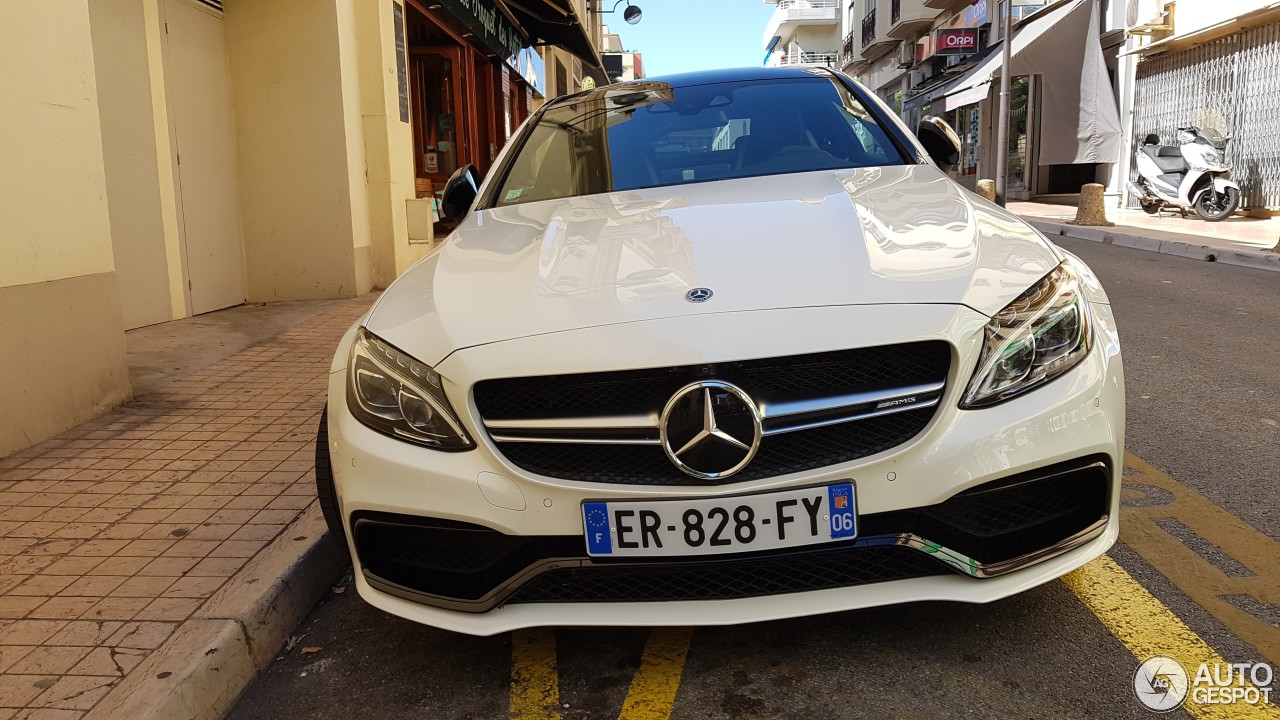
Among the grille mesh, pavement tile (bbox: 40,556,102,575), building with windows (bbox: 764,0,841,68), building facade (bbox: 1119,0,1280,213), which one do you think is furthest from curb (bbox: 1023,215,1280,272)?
building with windows (bbox: 764,0,841,68)

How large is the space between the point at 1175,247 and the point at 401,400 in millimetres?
11329

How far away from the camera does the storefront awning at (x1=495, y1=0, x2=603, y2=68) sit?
661 inches

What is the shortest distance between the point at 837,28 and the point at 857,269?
220ft

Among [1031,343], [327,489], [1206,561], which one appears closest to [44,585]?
[327,489]

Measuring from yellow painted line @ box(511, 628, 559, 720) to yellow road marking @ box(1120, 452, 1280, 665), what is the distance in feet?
4.91

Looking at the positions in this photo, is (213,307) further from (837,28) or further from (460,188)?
(837,28)

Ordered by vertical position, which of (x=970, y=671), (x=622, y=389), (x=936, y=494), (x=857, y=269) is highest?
(x=857, y=269)

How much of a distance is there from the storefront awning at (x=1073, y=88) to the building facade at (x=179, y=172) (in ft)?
44.9

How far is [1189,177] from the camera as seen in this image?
15016 mm

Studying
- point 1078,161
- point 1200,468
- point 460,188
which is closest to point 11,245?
point 460,188

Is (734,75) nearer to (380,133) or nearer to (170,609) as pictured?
(170,609)

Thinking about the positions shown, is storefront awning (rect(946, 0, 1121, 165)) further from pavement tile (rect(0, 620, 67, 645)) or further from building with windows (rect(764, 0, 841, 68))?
building with windows (rect(764, 0, 841, 68))

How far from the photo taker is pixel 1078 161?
20.2 metres

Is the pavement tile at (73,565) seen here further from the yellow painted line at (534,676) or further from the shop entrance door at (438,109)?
the shop entrance door at (438,109)
